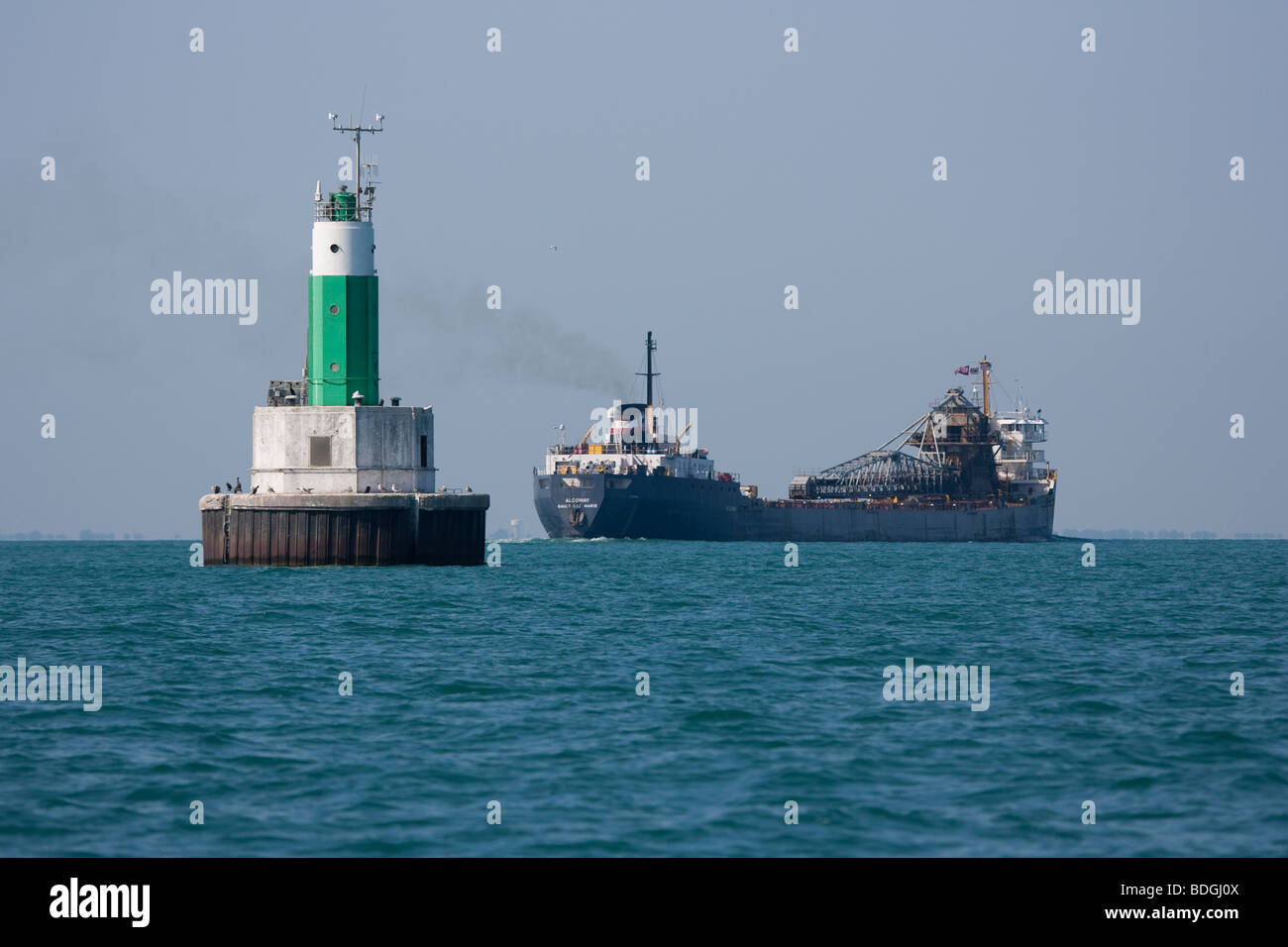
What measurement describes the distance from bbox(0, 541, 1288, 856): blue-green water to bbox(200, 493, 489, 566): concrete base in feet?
45.6

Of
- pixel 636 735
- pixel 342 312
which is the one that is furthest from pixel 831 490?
pixel 636 735

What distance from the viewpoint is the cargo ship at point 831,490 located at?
127750 mm

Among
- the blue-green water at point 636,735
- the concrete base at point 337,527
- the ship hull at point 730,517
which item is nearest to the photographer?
the blue-green water at point 636,735

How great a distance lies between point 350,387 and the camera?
60469 mm

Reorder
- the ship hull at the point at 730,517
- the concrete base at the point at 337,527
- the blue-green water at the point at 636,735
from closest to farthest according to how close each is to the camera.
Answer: the blue-green water at the point at 636,735, the concrete base at the point at 337,527, the ship hull at the point at 730,517

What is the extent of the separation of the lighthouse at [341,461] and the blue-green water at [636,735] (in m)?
14.2

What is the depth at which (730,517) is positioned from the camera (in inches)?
5556

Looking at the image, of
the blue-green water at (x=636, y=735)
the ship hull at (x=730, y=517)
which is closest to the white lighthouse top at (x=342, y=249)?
the blue-green water at (x=636, y=735)

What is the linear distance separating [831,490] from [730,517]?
23.9 metres

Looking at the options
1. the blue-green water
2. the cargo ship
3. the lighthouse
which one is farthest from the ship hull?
the blue-green water

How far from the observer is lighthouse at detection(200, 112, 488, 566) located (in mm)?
59188

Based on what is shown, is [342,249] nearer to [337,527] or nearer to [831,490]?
[337,527]

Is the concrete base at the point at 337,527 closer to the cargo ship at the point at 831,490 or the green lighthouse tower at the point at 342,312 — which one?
the green lighthouse tower at the point at 342,312
